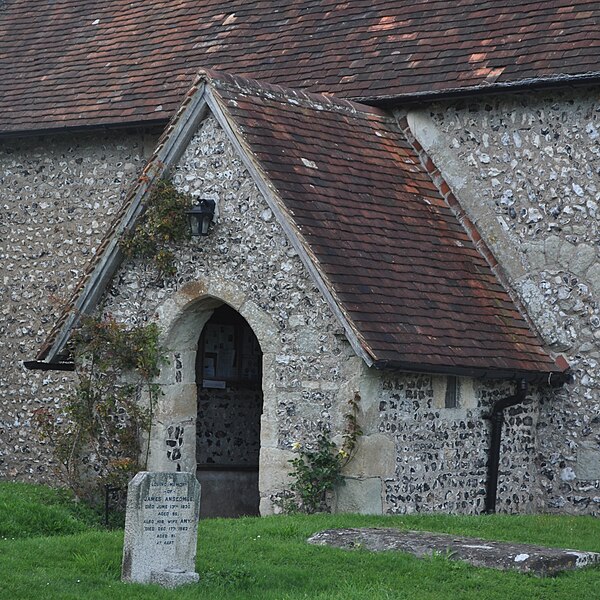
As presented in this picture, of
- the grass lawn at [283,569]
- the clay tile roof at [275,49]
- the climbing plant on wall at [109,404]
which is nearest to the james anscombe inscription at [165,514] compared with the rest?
the grass lawn at [283,569]

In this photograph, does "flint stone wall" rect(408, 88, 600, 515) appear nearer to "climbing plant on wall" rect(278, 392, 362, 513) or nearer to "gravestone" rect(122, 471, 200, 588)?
"climbing plant on wall" rect(278, 392, 362, 513)

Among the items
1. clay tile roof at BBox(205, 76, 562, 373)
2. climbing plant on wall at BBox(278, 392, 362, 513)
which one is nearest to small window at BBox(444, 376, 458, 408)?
clay tile roof at BBox(205, 76, 562, 373)

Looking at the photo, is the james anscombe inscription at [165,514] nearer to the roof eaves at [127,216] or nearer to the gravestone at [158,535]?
the gravestone at [158,535]

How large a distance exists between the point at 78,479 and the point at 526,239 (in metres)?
5.65

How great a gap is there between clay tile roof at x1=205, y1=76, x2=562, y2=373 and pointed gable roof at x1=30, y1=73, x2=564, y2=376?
0.05ft

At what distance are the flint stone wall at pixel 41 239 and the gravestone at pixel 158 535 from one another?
27.7 feet

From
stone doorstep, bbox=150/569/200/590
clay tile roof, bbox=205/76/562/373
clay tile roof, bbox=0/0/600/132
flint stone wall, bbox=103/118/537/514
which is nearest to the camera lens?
stone doorstep, bbox=150/569/200/590

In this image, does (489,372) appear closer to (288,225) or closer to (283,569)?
(288,225)

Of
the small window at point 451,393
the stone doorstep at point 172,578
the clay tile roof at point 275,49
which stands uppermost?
the clay tile roof at point 275,49

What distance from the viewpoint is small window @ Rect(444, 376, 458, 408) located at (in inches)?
573

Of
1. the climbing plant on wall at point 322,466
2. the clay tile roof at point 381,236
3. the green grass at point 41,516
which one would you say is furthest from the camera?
the clay tile roof at point 381,236

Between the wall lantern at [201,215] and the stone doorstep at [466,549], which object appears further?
the wall lantern at [201,215]

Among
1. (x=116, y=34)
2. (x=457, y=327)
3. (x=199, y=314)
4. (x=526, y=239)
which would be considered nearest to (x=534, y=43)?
(x=526, y=239)

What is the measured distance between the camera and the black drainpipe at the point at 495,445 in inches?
591
